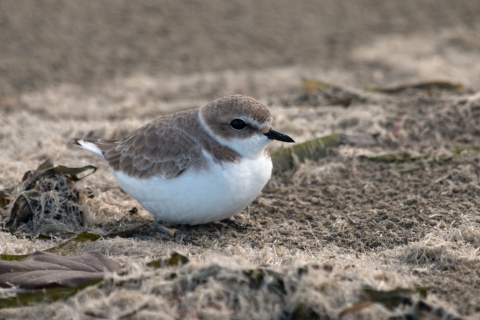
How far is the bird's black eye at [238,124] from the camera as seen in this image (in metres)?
5.30

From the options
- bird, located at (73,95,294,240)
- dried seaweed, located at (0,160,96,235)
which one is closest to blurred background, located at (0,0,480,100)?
dried seaweed, located at (0,160,96,235)

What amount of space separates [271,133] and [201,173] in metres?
0.75

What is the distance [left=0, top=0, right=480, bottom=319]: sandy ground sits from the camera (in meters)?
3.78

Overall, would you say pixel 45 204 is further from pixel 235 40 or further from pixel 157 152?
pixel 235 40

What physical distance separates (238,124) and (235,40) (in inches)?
233

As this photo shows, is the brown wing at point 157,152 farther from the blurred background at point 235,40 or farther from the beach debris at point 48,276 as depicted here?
the blurred background at point 235,40

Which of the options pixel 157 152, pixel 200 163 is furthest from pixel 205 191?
pixel 157 152

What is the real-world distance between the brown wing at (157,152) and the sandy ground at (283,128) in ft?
1.52

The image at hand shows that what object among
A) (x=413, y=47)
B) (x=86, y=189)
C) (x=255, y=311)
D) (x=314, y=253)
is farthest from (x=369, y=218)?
(x=413, y=47)

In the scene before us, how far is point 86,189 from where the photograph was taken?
228 inches

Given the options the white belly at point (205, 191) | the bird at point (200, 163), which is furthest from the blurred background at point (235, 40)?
the white belly at point (205, 191)

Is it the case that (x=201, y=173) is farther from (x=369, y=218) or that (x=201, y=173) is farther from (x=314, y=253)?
(x=369, y=218)

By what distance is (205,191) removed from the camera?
4.95 metres

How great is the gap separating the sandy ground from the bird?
0.31m
